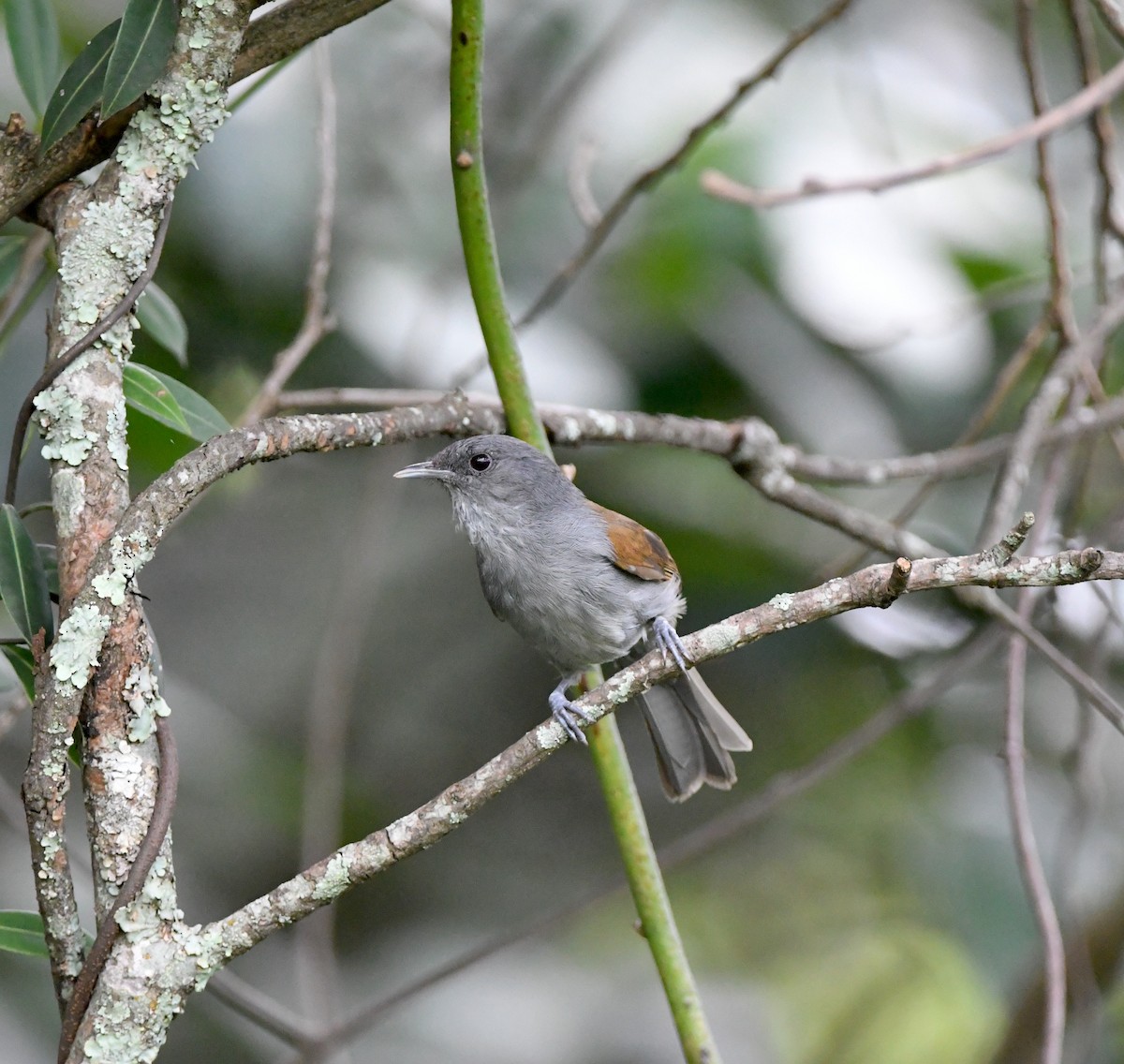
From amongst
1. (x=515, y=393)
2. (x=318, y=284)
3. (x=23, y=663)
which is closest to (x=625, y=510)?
(x=318, y=284)

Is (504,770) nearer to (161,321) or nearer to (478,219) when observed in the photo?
(478,219)

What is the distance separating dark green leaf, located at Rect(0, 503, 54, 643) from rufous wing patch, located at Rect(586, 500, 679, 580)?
1.59m

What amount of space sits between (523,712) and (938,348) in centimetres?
226

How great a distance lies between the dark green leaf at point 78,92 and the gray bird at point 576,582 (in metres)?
1.33

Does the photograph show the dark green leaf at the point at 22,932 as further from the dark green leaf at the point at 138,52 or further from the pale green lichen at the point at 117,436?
the dark green leaf at the point at 138,52

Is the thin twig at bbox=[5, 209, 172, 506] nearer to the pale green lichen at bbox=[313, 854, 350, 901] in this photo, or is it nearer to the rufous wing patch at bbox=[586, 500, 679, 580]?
the pale green lichen at bbox=[313, 854, 350, 901]

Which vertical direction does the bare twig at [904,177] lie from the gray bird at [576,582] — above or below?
above

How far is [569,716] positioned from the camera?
2.27 m

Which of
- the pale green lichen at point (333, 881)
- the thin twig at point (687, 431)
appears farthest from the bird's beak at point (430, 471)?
the pale green lichen at point (333, 881)

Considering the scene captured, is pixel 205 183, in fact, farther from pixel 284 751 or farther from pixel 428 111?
pixel 284 751

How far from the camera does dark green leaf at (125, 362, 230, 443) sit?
78.3 inches

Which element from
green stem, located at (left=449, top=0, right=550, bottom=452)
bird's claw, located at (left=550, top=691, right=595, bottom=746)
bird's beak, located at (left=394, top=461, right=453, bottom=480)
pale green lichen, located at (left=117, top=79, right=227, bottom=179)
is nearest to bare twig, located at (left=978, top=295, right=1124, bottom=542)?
bird's claw, located at (left=550, top=691, right=595, bottom=746)

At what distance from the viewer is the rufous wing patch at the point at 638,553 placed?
10.3 ft

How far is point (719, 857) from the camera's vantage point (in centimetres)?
550
